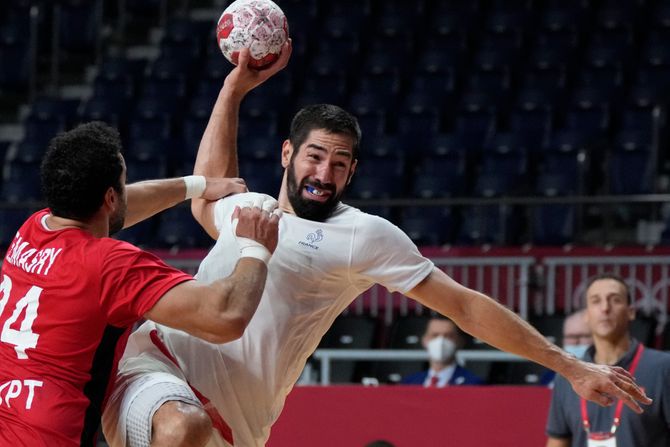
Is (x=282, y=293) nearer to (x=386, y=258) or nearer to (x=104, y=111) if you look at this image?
(x=386, y=258)

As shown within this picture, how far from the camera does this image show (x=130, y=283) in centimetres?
458

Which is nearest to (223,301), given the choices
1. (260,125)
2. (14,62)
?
(260,125)

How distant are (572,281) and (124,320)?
660 centimetres

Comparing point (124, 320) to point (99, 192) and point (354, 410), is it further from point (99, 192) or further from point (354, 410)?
point (354, 410)

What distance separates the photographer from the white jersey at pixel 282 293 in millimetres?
5344

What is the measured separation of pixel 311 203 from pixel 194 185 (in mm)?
615

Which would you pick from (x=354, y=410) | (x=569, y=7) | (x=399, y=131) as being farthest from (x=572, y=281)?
(x=569, y=7)

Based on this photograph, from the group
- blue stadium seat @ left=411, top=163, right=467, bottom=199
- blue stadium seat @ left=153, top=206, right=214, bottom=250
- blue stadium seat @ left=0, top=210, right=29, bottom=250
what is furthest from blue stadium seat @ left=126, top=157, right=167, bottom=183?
blue stadium seat @ left=411, top=163, right=467, bottom=199

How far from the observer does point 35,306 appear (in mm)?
4676

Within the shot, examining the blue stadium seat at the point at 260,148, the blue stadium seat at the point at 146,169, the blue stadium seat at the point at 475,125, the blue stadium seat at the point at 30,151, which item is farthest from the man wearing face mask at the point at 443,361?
the blue stadium seat at the point at 30,151

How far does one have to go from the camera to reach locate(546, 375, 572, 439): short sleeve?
7156 mm

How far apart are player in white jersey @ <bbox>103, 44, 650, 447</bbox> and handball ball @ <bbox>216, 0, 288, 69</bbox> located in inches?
16.9

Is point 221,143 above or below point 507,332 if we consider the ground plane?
above

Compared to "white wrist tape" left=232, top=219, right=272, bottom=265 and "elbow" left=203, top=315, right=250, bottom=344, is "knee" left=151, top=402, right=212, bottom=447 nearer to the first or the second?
"elbow" left=203, top=315, right=250, bottom=344
